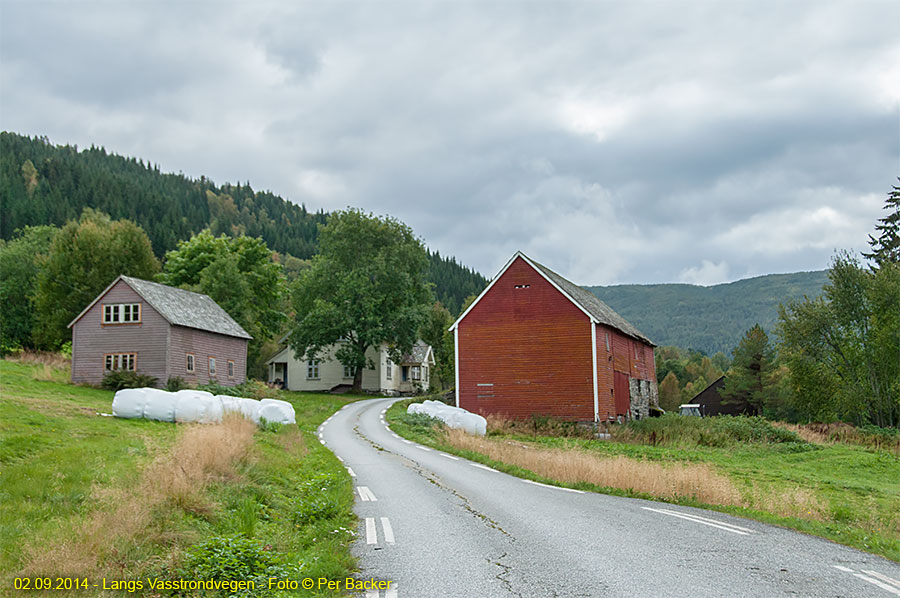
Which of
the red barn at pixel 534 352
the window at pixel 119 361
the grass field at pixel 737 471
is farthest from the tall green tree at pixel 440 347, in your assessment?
the grass field at pixel 737 471

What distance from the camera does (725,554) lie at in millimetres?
8734

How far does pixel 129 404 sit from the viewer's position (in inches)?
1047

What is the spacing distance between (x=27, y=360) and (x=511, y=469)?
39399 millimetres

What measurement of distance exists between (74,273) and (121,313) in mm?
23608

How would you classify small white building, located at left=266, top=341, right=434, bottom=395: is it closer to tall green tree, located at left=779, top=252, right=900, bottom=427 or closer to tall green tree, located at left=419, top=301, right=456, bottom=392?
tall green tree, located at left=419, top=301, right=456, bottom=392

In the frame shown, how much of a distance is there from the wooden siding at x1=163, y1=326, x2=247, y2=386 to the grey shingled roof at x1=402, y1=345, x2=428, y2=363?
82.5 feet

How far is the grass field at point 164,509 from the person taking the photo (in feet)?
24.8

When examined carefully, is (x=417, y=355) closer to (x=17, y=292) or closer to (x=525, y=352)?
(x=525, y=352)

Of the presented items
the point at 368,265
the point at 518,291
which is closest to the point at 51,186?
the point at 368,265

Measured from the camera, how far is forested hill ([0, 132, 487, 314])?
114 metres

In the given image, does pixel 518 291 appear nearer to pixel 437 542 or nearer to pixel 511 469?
pixel 511 469

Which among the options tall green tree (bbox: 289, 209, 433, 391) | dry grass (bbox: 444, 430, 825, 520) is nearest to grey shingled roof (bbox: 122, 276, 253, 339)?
tall green tree (bbox: 289, 209, 433, 391)

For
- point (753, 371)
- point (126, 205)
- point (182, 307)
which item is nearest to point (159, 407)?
point (182, 307)

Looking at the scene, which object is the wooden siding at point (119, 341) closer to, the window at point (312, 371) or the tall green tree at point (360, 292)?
the tall green tree at point (360, 292)
